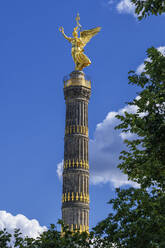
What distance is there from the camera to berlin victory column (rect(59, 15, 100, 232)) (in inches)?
2196

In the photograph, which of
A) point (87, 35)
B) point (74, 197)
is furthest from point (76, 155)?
point (87, 35)

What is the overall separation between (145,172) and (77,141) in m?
36.7

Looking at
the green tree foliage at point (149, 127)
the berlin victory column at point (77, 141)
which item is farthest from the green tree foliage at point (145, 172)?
the berlin victory column at point (77, 141)

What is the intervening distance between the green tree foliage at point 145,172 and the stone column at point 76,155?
29.8 metres

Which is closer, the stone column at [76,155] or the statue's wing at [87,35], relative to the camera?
the stone column at [76,155]

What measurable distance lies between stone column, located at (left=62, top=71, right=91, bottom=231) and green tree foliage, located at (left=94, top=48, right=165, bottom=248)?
97.8ft

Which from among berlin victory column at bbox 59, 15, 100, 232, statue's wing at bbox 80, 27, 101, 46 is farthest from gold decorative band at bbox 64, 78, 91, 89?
statue's wing at bbox 80, 27, 101, 46

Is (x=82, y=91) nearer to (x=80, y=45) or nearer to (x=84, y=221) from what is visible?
(x=80, y=45)

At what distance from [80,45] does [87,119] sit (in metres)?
10.2

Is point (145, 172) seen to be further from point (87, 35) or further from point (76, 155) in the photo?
point (87, 35)

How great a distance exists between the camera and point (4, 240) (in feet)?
84.1

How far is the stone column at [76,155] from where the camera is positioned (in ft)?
183

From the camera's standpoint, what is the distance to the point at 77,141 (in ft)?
193

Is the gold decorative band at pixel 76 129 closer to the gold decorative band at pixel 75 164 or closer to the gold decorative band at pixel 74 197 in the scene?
the gold decorative band at pixel 75 164
